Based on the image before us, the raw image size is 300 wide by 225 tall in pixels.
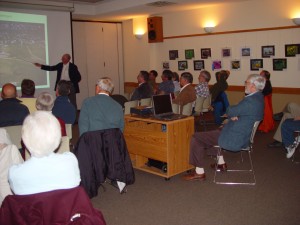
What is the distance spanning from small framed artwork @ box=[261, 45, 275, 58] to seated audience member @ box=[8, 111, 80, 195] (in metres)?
7.16

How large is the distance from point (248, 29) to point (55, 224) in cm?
765

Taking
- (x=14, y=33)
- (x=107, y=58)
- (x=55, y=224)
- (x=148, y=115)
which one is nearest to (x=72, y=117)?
(x=148, y=115)

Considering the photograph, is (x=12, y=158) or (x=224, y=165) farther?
(x=224, y=165)

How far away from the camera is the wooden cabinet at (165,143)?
14.1 feet

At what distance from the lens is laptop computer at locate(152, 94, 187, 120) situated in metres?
4.48

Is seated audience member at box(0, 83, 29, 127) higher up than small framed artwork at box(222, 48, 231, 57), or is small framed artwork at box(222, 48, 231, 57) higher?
small framed artwork at box(222, 48, 231, 57)

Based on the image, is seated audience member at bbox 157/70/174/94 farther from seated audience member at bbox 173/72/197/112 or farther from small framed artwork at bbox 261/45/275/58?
small framed artwork at bbox 261/45/275/58

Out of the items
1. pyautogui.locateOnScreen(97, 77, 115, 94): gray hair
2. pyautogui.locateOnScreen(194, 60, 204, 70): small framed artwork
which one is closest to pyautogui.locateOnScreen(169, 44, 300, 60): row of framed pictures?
pyautogui.locateOnScreen(194, 60, 204, 70): small framed artwork

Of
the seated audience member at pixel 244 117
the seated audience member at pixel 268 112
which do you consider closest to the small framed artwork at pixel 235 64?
the seated audience member at pixel 268 112

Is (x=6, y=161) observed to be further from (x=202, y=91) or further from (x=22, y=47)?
(x=22, y=47)

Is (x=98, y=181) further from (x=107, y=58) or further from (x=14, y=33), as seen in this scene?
(x=107, y=58)

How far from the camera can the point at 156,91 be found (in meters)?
7.43

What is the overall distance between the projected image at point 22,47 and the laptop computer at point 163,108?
4.60m

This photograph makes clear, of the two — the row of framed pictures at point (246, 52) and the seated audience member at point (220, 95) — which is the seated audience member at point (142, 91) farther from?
the row of framed pictures at point (246, 52)
